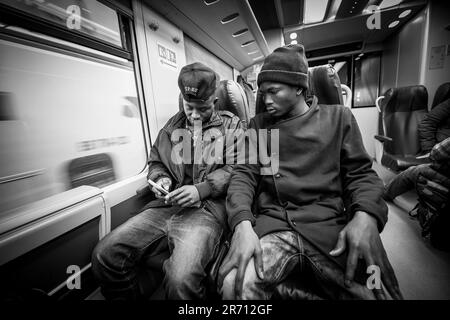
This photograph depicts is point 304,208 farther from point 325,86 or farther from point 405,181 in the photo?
point 405,181

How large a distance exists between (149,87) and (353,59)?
529cm

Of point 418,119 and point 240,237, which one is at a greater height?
point 418,119

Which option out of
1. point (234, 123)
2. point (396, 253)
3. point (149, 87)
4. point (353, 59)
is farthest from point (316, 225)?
point (353, 59)

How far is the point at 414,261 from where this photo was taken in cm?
167

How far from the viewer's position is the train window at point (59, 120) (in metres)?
1.15

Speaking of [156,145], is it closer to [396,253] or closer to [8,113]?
[8,113]

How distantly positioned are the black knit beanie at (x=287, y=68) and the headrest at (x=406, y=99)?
3.05 m

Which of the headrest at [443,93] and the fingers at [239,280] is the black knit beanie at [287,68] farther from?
the headrest at [443,93]

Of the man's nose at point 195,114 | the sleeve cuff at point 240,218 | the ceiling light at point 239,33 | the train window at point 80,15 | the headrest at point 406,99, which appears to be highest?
the ceiling light at point 239,33

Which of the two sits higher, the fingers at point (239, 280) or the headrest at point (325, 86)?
the headrest at point (325, 86)

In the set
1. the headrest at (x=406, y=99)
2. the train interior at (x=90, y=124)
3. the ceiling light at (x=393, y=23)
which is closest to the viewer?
the train interior at (x=90, y=124)

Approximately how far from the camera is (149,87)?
1.98 meters

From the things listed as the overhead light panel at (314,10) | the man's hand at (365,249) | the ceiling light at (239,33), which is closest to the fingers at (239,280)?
the man's hand at (365,249)

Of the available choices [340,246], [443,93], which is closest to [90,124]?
[340,246]
